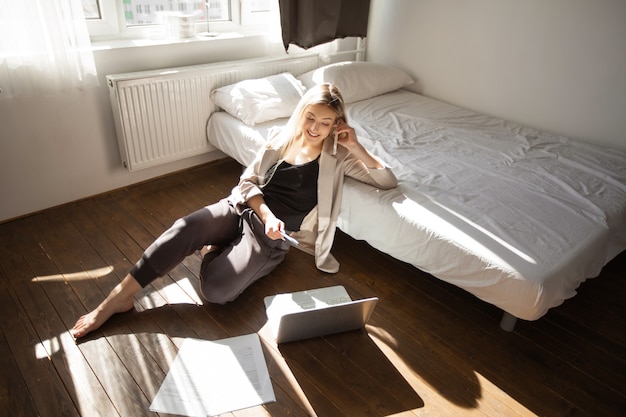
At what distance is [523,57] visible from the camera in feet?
8.32

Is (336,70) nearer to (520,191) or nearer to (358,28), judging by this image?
(358,28)

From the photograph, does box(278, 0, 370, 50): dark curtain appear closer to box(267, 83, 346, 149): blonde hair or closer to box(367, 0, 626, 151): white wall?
box(367, 0, 626, 151): white wall

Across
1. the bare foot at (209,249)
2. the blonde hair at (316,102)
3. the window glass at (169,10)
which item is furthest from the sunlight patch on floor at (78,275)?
the window glass at (169,10)

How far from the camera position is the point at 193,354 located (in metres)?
1.47

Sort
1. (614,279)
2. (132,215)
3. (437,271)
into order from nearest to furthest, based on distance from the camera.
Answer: (437,271) → (614,279) → (132,215)

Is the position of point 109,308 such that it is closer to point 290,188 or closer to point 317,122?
point 290,188

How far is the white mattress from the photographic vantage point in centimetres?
150

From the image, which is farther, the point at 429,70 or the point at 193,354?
the point at 429,70

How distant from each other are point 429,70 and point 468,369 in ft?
7.13

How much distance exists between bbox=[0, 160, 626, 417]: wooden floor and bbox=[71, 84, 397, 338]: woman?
11cm

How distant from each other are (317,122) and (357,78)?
1.31 metres

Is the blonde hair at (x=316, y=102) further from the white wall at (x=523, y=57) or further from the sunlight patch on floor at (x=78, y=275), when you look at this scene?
the white wall at (x=523, y=57)

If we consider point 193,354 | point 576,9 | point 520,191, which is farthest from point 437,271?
point 576,9

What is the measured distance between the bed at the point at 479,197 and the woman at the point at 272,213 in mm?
142
